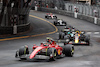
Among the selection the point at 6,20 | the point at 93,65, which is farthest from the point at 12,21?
the point at 93,65

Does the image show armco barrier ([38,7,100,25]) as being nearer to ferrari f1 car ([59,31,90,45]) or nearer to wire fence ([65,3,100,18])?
wire fence ([65,3,100,18])

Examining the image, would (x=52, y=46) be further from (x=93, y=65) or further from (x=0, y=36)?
(x=0, y=36)

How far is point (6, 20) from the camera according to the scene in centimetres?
3052

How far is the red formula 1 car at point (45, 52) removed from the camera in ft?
46.3

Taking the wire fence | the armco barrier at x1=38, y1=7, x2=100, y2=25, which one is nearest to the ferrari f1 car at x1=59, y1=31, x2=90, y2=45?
the armco barrier at x1=38, y1=7, x2=100, y2=25

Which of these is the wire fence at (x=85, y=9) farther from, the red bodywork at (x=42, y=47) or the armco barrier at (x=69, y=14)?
the red bodywork at (x=42, y=47)

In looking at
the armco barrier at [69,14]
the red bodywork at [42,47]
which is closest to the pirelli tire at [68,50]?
the red bodywork at [42,47]

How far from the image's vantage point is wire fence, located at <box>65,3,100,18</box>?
4309cm

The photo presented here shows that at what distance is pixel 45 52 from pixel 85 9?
112 ft

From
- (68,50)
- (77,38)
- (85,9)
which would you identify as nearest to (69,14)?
(85,9)

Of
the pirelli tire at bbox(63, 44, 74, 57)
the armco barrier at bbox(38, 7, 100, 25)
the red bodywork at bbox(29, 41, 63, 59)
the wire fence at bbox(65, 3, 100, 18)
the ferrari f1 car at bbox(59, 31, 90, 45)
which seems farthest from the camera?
the armco barrier at bbox(38, 7, 100, 25)

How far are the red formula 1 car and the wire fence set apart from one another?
2713 centimetres

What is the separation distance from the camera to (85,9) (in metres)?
47.9

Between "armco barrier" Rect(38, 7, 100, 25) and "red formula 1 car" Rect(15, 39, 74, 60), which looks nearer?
"red formula 1 car" Rect(15, 39, 74, 60)
